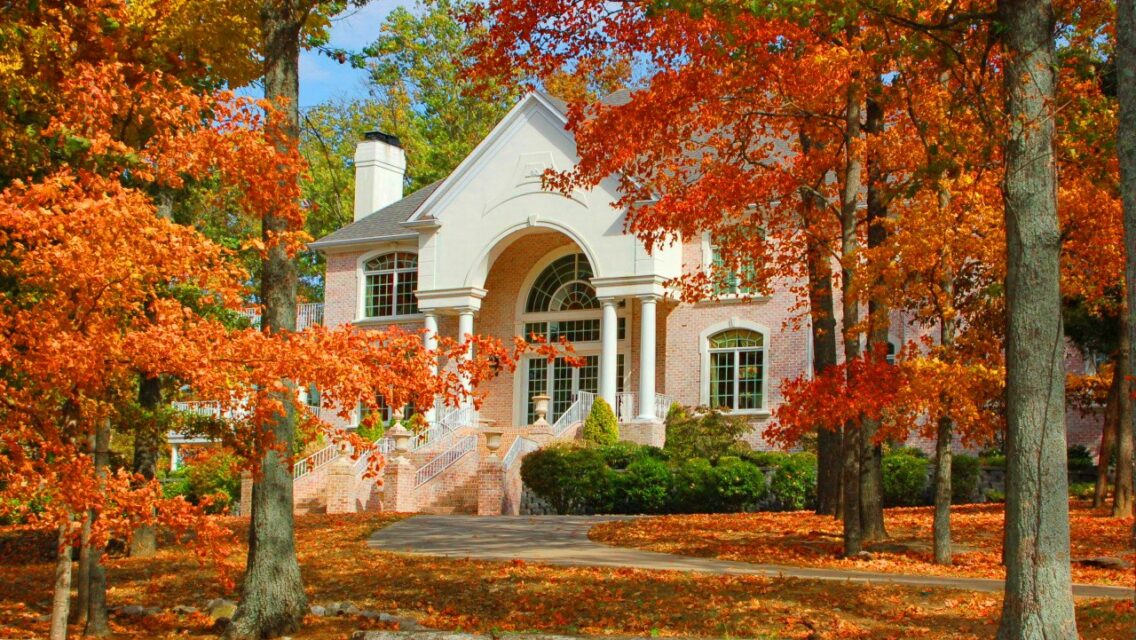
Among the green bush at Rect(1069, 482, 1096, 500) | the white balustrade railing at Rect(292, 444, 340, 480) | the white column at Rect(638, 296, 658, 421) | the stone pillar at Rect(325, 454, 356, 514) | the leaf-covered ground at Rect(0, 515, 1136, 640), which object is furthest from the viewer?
the white column at Rect(638, 296, 658, 421)

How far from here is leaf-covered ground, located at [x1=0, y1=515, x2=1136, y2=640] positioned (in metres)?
10.4

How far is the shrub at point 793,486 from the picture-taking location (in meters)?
23.7

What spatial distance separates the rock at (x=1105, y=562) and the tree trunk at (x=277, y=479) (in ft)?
29.3

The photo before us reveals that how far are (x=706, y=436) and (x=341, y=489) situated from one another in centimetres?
793

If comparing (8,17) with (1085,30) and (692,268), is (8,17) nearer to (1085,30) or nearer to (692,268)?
(1085,30)

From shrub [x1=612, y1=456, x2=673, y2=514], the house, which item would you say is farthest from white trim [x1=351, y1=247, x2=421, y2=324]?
shrub [x1=612, y1=456, x2=673, y2=514]

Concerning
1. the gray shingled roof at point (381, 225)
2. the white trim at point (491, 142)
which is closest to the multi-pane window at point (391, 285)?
the gray shingled roof at point (381, 225)

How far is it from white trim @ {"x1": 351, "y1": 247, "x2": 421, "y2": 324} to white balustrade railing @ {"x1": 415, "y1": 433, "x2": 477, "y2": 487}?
335 inches

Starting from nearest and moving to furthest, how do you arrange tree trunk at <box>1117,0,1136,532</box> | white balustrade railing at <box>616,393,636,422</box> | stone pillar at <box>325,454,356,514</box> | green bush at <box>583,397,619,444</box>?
tree trunk at <box>1117,0,1136,532</box>, stone pillar at <box>325,454,356,514</box>, green bush at <box>583,397,619,444</box>, white balustrade railing at <box>616,393,636,422</box>

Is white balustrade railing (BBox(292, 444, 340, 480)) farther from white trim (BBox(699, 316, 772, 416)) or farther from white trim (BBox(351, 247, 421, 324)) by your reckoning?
white trim (BBox(699, 316, 772, 416))

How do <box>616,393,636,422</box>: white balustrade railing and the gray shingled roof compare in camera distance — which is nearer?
<box>616,393,636,422</box>: white balustrade railing

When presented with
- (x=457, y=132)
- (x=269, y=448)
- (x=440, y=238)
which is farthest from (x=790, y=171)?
(x=457, y=132)

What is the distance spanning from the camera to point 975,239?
531 inches

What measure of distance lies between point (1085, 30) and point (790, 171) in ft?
17.9
